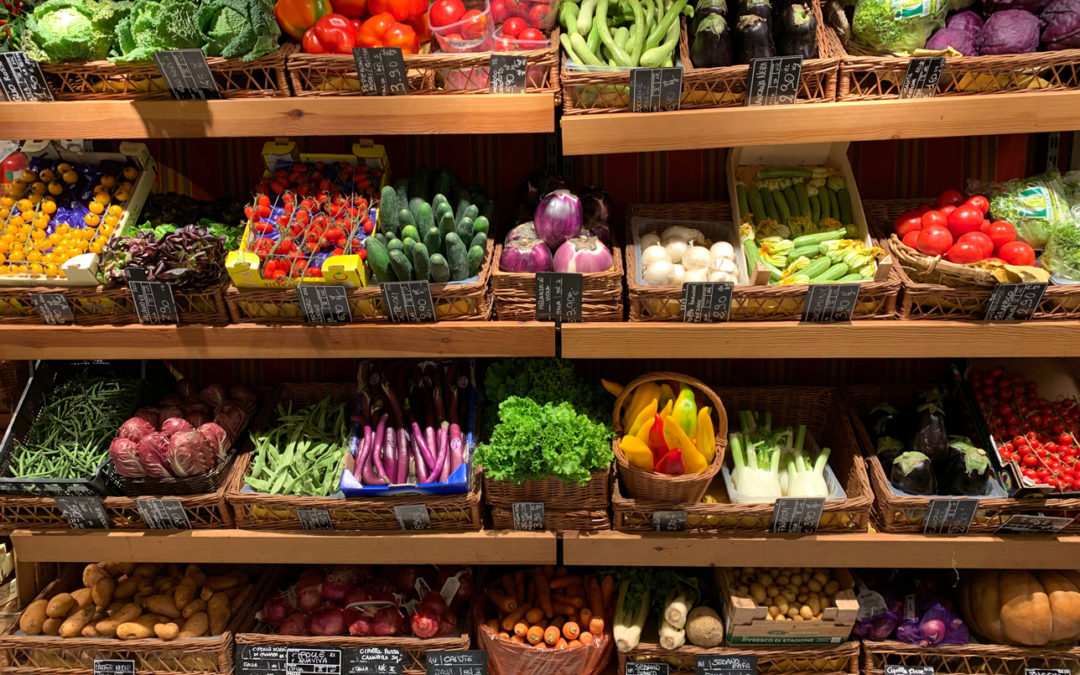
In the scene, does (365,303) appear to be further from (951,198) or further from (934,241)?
(951,198)

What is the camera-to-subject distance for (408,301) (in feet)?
8.09

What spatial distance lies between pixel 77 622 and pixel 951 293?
315cm

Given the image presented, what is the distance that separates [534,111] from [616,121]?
24cm

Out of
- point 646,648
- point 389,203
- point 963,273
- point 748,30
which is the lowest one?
point 646,648

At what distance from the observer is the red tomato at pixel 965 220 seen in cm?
251

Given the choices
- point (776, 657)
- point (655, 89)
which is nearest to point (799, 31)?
point (655, 89)

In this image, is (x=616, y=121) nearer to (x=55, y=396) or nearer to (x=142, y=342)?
(x=142, y=342)

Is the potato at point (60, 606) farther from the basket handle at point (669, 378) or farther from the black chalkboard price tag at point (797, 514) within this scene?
the black chalkboard price tag at point (797, 514)

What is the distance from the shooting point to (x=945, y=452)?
2717mm

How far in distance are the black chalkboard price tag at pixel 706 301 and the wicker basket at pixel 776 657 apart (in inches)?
46.7

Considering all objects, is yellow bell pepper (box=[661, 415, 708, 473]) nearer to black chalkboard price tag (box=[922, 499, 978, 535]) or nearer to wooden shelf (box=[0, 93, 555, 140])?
black chalkboard price tag (box=[922, 499, 978, 535])

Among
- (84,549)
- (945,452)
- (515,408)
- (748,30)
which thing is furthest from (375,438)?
(945,452)

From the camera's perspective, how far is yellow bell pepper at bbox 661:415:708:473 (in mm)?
2554

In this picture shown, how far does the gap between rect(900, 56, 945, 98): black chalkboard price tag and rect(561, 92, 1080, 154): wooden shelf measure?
0.10ft
